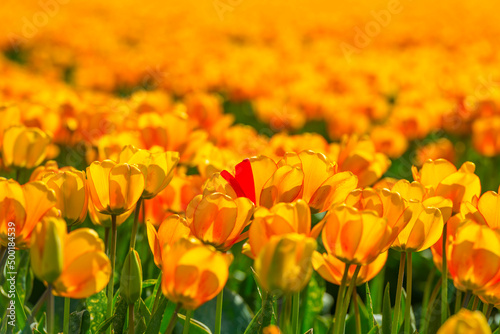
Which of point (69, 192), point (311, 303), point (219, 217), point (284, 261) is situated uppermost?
point (284, 261)

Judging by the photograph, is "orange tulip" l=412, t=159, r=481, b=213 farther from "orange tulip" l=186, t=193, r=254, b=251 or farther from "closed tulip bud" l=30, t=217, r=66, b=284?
"closed tulip bud" l=30, t=217, r=66, b=284

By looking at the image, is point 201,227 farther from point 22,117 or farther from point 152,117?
Result: point 22,117

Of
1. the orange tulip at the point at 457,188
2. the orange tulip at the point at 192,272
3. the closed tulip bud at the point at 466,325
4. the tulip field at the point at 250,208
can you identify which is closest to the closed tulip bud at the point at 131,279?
the tulip field at the point at 250,208

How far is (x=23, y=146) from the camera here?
5.66ft

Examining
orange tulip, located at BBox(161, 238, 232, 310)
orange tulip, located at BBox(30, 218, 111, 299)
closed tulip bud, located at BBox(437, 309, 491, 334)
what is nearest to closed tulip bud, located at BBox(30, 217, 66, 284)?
orange tulip, located at BBox(30, 218, 111, 299)

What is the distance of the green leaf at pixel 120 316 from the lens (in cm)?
121

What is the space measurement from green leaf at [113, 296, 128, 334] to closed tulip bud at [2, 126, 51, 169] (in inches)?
26.7

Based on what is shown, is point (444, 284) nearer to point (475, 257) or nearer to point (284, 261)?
point (475, 257)

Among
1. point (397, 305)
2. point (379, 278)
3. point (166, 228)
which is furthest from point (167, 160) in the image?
point (379, 278)

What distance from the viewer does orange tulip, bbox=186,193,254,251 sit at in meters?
1.13

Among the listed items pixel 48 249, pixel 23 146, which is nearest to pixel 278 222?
pixel 48 249

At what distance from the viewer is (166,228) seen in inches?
A: 46.2

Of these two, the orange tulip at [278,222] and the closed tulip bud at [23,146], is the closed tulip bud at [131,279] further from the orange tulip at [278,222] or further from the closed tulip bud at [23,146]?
the closed tulip bud at [23,146]

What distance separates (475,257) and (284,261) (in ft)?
1.15
